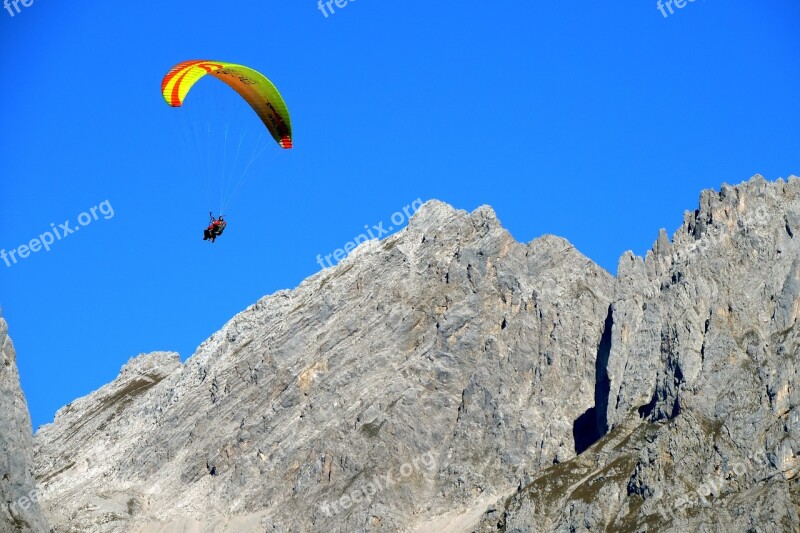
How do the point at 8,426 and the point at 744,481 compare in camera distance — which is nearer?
the point at 8,426

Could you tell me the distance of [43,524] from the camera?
5600 inches

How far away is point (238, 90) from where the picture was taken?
128m

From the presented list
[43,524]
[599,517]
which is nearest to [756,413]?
[599,517]

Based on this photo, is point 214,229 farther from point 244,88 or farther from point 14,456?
point 14,456

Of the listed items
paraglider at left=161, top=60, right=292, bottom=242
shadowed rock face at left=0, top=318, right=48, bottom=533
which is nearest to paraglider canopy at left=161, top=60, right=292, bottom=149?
paraglider at left=161, top=60, right=292, bottom=242

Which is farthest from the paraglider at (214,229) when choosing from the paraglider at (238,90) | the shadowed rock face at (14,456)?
the shadowed rock face at (14,456)

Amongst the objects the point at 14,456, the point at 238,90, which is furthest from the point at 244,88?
the point at 14,456

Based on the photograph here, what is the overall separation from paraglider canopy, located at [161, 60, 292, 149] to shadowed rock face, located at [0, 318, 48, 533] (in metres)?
33.1

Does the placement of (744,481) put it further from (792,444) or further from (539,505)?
(539,505)

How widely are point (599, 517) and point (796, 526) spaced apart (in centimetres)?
2377

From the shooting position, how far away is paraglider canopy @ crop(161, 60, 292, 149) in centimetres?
12306

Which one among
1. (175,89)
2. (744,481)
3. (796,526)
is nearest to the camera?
(175,89)

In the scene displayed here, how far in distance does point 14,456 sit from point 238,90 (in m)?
36.9

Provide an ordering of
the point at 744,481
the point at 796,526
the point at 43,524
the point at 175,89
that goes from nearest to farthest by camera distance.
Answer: the point at 175,89 → the point at 43,524 → the point at 796,526 → the point at 744,481
